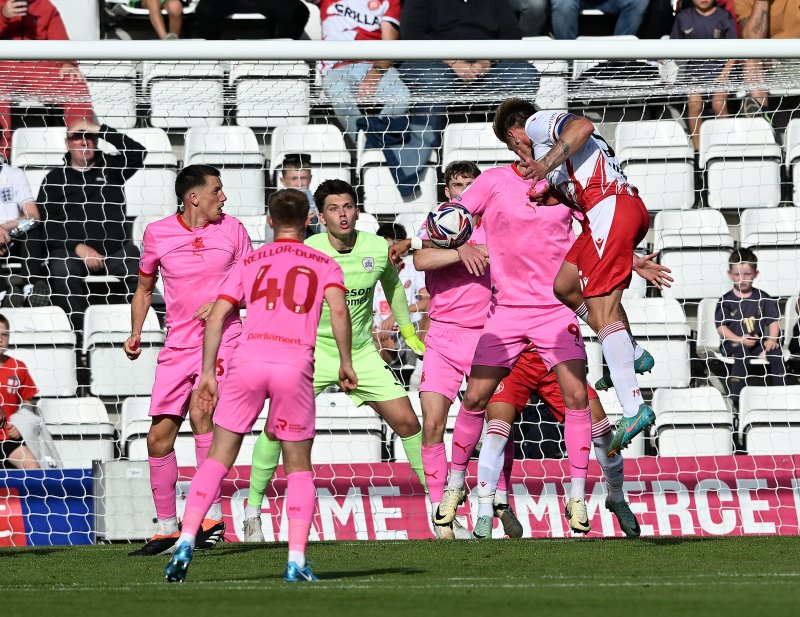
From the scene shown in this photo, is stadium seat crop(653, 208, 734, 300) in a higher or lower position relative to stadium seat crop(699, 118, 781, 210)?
lower

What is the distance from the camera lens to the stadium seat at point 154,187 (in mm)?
11539

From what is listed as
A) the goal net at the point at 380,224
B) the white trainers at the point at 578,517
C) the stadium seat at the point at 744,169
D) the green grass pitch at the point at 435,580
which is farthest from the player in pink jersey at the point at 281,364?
the stadium seat at the point at 744,169

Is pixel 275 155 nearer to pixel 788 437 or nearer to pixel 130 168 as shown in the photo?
pixel 130 168

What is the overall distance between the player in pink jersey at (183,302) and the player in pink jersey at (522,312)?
4.95 ft

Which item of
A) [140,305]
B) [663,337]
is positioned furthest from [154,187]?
[663,337]

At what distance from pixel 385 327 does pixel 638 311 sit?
207 centimetres

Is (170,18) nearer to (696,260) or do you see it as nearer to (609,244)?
(696,260)

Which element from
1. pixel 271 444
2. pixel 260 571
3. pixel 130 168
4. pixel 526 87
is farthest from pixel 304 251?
pixel 130 168

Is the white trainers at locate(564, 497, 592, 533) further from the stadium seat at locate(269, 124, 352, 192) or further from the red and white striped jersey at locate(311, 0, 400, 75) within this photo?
the red and white striped jersey at locate(311, 0, 400, 75)

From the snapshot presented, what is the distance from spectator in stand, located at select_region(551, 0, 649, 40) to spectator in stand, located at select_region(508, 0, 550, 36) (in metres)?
0.14

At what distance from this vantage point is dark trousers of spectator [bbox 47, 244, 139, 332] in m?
11.0

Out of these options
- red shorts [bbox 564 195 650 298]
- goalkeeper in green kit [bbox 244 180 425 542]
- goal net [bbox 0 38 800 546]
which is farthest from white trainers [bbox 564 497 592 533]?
goal net [bbox 0 38 800 546]

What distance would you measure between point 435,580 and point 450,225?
2857 mm

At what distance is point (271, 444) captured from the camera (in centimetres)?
791
